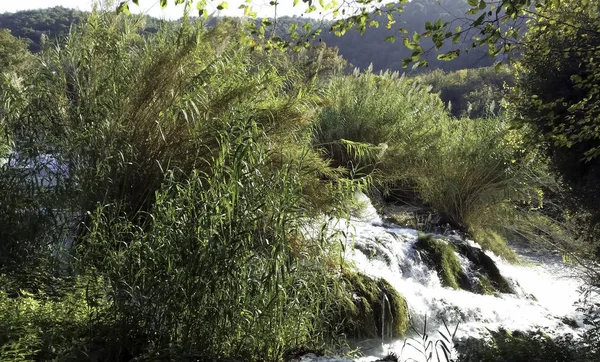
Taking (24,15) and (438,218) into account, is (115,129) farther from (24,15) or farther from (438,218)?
(24,15)

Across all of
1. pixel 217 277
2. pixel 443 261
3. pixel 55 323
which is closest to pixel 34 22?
pixel 443 261

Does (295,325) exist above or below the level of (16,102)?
below

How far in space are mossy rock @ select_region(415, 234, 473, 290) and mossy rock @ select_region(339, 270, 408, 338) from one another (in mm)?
1388

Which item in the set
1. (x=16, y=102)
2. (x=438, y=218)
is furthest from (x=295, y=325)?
(x=438, y=218)

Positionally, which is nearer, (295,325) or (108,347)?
(108,347)

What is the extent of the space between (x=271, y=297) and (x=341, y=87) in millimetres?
8015

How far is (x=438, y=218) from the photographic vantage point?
9.02 meters

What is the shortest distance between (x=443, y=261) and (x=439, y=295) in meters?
0.79

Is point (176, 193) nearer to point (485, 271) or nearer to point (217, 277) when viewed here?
point (217, 277)

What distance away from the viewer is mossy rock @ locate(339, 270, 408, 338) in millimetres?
5350

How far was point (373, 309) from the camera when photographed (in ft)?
18.2

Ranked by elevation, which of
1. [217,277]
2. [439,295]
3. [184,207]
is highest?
[184,207]

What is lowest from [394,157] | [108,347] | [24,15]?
[108,347]

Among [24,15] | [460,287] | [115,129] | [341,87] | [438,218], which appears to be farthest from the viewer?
[24,15]
